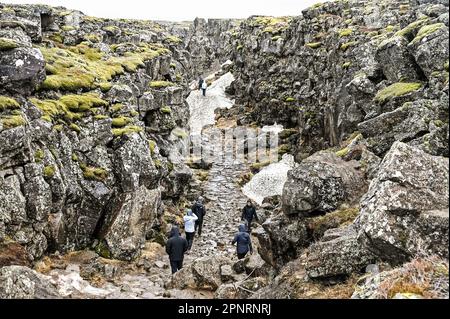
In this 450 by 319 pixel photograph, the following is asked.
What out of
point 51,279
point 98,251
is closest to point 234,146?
point 98,251

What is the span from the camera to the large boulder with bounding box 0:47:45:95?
985 inches

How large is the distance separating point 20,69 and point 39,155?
5.14 m

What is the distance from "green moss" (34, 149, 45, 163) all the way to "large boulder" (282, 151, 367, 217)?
13585 mm

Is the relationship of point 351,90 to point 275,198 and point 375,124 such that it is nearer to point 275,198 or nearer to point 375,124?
point 375,124

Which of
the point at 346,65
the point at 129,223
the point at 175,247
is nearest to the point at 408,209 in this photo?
the point at 175,247

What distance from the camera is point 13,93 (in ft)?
83.9

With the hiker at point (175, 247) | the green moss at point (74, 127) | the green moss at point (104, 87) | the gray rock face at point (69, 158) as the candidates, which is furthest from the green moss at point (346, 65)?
the hiker at point (175, 247)

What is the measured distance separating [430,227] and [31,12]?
44.4 m

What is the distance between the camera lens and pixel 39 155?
24.8 m

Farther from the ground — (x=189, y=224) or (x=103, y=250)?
(x=189, y=224)

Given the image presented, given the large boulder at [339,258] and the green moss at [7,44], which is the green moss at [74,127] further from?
the large boulder at [339,258]

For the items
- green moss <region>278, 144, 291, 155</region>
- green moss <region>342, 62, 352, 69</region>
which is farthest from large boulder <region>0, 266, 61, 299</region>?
green moss <region>278, 144, 291, 155</region>

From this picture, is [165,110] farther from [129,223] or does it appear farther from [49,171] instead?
[49,171]

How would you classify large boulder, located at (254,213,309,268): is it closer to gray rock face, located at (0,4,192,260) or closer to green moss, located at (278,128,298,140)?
gray rock face, located at (0,4,192,260)
